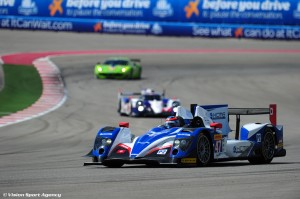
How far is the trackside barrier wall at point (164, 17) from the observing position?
5025 cm

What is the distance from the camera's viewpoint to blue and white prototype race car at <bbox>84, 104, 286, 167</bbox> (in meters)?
14.1

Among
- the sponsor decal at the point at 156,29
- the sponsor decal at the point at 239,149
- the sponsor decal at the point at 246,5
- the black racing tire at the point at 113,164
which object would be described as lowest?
the sponsor decal at the point at 156,29

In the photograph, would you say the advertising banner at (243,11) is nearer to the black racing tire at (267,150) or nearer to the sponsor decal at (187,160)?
the black racing tire at (267,150)

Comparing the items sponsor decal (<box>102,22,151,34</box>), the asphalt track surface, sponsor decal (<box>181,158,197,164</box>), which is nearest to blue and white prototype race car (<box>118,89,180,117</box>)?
the asphalt track surface

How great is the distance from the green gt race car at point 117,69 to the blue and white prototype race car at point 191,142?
26070 millimetres

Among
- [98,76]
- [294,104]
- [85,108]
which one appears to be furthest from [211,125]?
[98,76]

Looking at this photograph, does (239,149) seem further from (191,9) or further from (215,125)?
(191,9)

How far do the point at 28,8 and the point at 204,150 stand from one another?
37.9 metres

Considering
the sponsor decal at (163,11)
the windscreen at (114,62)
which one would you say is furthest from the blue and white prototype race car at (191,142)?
the sponsor decal at (163,11)

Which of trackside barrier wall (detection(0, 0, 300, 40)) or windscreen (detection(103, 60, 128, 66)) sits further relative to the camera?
trackside barrier wall (detection(0, 0, 300, 40))

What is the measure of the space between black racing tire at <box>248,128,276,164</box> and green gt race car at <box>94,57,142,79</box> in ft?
86.3

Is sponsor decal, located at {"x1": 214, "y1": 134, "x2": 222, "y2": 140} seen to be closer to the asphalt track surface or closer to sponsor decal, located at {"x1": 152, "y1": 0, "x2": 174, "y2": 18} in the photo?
the asphalt track surface

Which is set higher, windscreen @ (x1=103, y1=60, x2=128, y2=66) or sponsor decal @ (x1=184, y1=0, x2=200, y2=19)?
sponsor decal @ (x1=184, y1=0, x2=200, y2=19)

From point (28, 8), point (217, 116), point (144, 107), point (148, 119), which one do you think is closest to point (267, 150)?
point (217, 116)
